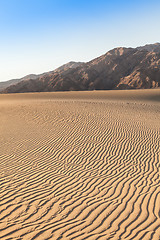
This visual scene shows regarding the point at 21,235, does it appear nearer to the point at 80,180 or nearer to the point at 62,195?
the point at 62,195

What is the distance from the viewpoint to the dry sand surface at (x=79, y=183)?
4.32m

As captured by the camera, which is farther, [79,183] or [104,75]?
[104,75]

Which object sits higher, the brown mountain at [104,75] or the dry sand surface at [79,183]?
the brown mountain at [104,75]

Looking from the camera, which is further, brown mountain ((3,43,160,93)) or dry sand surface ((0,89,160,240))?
brown mountain ((3,43,160,93))

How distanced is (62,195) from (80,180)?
105 cm

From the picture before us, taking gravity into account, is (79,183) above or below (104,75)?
below

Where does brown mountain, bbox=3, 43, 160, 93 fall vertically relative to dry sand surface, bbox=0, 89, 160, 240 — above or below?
above

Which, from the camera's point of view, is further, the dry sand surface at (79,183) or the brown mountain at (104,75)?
the brown mountain at (104,75)

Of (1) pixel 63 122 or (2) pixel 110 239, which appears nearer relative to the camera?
(2) pixel 110 239

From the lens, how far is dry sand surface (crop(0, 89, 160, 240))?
432 centimetres

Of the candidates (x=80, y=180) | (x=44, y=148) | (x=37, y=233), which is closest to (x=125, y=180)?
(x=80, y=180)

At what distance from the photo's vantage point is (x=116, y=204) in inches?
207

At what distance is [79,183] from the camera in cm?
635

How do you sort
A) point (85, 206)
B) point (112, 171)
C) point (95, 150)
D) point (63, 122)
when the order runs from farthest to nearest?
point (63, 122) → point (95, 150) → point (112, 171) → point (85, 206)
